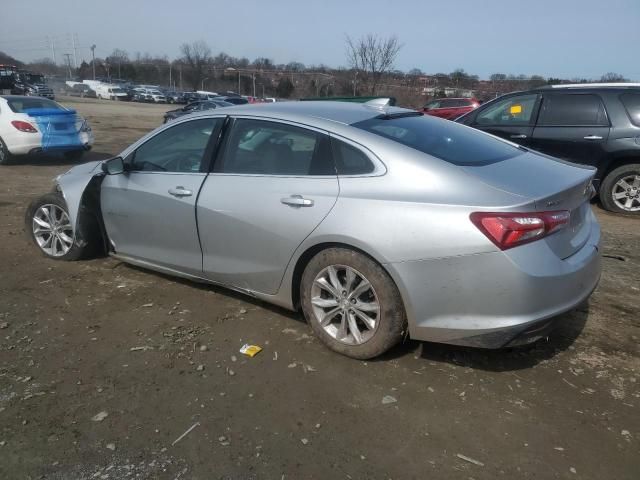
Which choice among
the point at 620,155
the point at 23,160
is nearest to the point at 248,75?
the point at 23,160

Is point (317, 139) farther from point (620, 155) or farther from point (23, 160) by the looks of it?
point (23, 160)

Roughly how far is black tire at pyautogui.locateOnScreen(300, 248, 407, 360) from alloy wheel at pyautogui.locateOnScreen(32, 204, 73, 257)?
9.02 ft

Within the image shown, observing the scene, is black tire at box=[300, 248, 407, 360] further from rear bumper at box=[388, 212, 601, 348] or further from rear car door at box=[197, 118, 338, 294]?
rear car door at box=[197, 118, 338, 294]

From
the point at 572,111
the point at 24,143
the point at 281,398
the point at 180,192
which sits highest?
the point at 572,111

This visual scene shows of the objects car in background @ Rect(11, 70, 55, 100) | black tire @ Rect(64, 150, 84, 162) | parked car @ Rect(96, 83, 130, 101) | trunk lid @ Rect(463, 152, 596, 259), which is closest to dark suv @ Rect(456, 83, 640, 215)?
trunk lid @ Rect(463, 152, 596, 259)

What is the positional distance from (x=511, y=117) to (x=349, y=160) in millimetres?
5358

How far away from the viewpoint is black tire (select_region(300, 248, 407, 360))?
121 inches

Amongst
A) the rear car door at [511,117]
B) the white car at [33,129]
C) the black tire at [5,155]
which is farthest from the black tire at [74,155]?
the rear car door at [511,117]

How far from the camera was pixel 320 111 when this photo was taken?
146 inches

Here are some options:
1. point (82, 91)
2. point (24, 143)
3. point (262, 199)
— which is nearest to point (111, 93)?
point (82, 91)

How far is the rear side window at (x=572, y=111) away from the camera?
7148 millimetres

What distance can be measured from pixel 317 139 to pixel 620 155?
534 centimetres

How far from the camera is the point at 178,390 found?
3.03m

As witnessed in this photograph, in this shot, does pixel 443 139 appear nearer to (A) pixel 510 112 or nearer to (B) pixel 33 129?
(A) pixel 510 112
